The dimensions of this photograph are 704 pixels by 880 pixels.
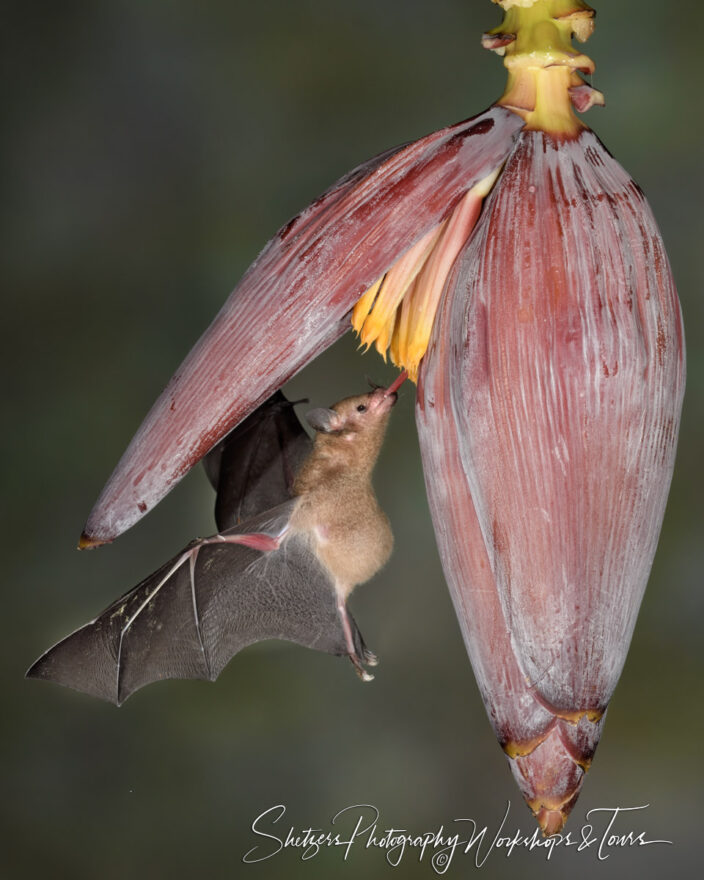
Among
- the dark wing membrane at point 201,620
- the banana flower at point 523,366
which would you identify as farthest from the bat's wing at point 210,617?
the banana flower at point 523,366

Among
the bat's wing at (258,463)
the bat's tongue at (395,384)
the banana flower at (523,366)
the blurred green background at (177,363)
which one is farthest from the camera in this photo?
the blurred green background at (177,363)

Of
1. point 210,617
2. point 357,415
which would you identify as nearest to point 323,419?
point 357,415

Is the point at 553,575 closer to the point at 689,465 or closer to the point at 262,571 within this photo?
the point at 262,571

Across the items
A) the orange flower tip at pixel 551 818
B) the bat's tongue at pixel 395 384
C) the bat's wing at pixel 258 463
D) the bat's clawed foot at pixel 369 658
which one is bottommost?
the bat's clawed foot at pixel 369 658

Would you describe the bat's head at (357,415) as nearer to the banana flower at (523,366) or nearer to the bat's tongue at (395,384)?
the bat's tongue at (395,384)

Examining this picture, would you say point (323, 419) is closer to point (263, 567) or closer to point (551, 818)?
point (263, 567)

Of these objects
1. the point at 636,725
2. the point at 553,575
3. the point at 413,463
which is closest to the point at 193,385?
the point at 553,575

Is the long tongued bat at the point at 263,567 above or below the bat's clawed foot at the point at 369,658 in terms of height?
above
